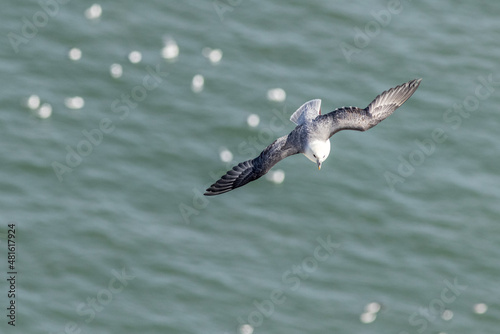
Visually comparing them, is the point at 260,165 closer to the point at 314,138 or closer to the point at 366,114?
the point at 314,138

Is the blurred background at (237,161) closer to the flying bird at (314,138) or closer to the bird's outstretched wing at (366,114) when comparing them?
the flying bird at (314,138)

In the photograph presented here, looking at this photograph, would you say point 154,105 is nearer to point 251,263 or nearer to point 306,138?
point 251,263

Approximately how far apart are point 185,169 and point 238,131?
5.90ft

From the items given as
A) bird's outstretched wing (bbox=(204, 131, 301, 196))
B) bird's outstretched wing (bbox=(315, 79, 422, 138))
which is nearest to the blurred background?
bird's outstretched wing (bbox=(204, 131, 301, 196))

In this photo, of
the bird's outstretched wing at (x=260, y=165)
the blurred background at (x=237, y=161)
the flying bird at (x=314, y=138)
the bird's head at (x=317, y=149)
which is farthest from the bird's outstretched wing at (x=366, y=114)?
the blurred background at (x=237, y=161)

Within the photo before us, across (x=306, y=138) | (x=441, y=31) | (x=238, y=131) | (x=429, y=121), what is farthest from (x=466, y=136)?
(x=306, y=138)

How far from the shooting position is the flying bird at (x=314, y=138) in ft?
75.1

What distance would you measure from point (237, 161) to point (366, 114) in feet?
26.3

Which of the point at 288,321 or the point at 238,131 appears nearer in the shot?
the point at 288,321

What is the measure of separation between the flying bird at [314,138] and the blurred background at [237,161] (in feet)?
21.6

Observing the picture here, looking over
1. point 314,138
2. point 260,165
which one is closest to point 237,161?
point 260,165

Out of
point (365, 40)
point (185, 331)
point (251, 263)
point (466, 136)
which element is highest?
point (365, 40)

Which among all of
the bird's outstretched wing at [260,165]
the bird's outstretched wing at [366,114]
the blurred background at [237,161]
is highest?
the blurred background at [237,161]

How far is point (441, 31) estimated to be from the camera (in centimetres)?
3484
